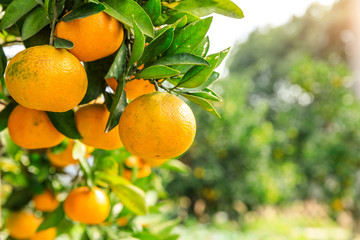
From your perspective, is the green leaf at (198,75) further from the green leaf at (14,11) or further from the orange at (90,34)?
the green leaf at (14,11)

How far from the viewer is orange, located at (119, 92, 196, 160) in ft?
1.19

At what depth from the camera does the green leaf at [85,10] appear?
0.34m

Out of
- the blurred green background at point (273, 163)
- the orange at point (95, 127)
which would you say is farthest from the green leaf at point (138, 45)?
the blurred green background at point (273, 163)

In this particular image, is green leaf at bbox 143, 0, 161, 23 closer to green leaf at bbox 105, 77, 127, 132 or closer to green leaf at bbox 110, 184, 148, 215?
green leaf at bbox 105, 77, 127, 132

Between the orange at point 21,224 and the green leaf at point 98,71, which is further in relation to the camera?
the orange at point 21,224

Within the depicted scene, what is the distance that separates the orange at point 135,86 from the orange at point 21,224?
57 centimetres

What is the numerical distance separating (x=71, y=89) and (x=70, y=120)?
0.36 feet

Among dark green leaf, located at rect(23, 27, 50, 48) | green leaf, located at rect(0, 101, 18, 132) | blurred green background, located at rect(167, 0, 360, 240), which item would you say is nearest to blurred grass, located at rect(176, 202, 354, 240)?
blurred green background, located at rect(167, 0, 360, 240)

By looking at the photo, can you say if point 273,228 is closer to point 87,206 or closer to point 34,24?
point 87,206

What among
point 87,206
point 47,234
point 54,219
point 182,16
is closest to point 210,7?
point 182,16

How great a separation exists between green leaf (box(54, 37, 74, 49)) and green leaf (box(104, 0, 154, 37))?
0.06 m

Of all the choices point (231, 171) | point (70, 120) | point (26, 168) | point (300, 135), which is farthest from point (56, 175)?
point (300, 135)

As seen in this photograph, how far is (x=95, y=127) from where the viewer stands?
436 millimetres

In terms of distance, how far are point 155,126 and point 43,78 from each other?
13 cm
